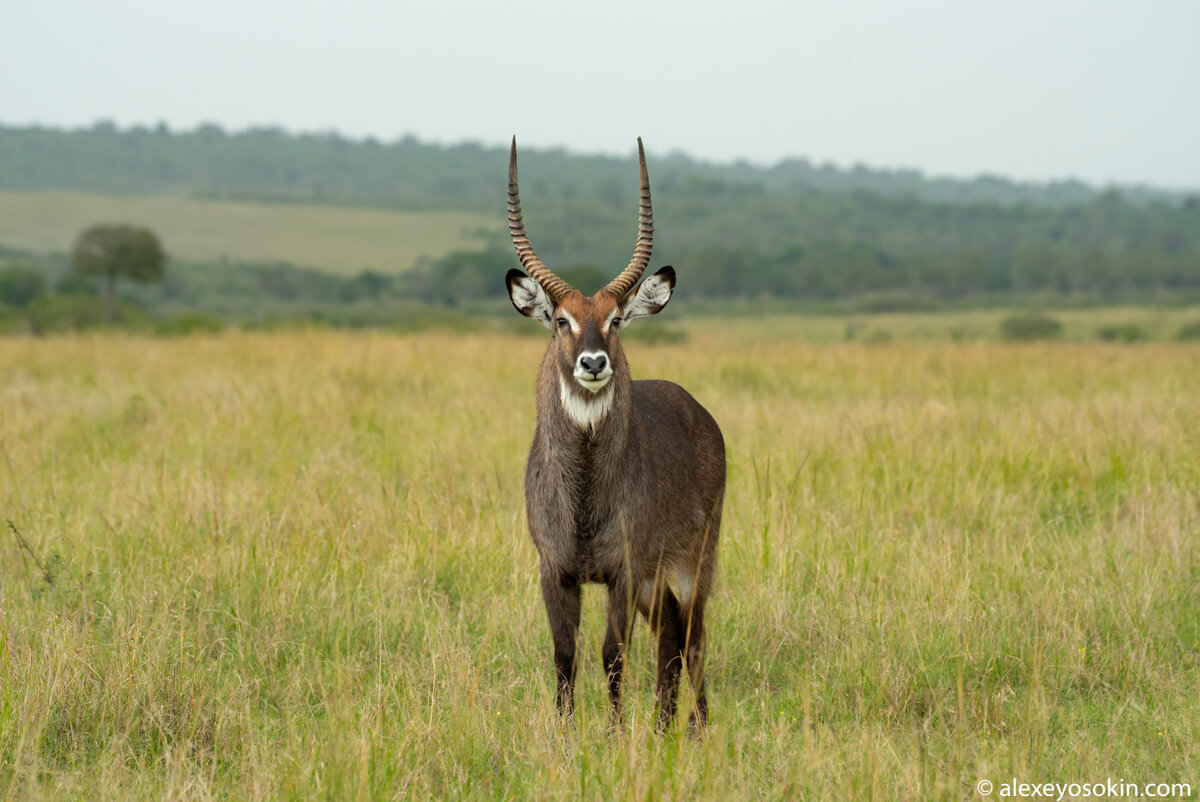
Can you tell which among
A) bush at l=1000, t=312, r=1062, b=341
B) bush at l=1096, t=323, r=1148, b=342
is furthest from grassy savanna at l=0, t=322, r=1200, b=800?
bush at l=1096, t=323, r=1148, b=342

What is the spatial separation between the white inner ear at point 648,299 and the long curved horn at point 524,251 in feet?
0.84

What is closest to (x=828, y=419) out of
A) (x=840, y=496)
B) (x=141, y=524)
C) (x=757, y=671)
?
(x=840, y=496)

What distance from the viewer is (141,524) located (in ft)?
18.7

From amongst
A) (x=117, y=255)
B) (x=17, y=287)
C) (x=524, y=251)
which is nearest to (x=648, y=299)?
(x=524, y=251)

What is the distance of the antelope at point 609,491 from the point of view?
378 centimetres

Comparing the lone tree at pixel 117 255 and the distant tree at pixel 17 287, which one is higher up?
the lone tree at pixel 117 255

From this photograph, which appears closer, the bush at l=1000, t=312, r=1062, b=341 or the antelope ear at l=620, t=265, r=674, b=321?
the antelope ear at l=620, t=265, r=674, b=321

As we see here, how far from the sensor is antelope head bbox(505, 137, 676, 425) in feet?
12.1

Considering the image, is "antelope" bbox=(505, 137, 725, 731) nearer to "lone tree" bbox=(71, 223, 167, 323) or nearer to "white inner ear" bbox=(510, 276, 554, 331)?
"white inner ear" bbox=(510, 276, 554, 331)

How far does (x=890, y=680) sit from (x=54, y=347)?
14972mm

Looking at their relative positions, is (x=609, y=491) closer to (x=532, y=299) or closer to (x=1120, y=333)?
(x=532, y=299)

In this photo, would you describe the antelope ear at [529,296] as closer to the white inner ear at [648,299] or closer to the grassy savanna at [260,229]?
the white inner ear at [648,299]

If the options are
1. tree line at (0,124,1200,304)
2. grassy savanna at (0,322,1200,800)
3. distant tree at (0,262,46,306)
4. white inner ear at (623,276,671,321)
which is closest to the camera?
grassy savanna at (0,322,1200,800)

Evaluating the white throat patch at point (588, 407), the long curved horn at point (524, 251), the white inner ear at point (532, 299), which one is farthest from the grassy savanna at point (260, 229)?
the white throat patch at point (588, 407)
